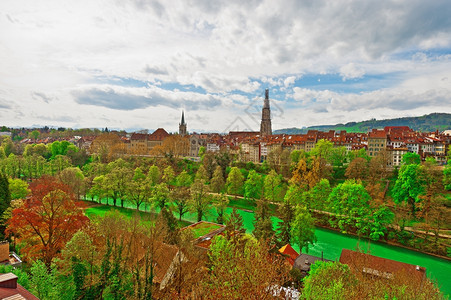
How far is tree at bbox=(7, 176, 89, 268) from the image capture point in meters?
16.5

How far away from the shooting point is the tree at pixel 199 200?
106 ft

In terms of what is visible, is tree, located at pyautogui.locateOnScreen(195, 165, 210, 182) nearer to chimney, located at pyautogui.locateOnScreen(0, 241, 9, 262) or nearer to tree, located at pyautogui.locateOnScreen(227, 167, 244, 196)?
tree, located at pyautogui.locateOnScreen(227, 167, 244, 196)

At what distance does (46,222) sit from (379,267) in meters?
21.1

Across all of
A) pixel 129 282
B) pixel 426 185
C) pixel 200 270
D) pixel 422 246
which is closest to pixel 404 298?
pixel 200 270

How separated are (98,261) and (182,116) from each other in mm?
95277

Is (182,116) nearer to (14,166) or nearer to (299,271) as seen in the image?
(14,166)

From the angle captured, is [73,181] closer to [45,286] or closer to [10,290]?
[45,286]

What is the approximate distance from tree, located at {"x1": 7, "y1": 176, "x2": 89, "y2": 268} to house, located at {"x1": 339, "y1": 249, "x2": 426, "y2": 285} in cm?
Answer: 1792

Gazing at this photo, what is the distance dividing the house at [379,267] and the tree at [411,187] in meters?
18.4

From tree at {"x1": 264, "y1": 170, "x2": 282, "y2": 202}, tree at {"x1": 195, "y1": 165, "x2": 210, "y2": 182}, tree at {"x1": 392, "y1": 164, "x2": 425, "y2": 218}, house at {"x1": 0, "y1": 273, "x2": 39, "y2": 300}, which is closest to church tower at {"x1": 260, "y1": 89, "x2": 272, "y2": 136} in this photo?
tree at {"x1": 195, "y1": 165, "x2": 210, "y2": 182}

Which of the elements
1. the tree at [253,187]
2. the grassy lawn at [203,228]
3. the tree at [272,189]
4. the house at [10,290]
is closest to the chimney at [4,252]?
the house at [10,290]

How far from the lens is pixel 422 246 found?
89.7ft

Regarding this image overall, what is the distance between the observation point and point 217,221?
103 feet

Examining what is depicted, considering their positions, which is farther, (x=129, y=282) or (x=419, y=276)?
(x=419, y=276)
